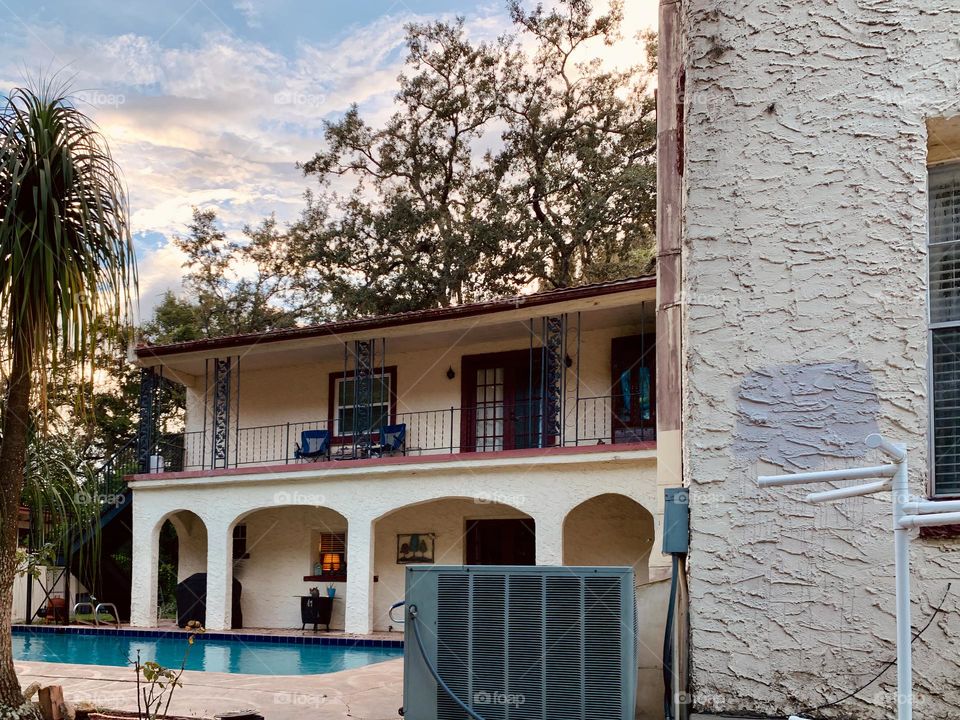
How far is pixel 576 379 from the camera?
55.8 ft

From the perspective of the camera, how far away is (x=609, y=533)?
16594 millimetres

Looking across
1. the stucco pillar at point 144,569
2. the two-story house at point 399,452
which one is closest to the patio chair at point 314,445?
the two-story house at point 399,452

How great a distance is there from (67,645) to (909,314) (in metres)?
15.4

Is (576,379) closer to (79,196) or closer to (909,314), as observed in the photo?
(79,196)

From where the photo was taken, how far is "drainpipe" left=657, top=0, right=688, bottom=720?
5648 mm

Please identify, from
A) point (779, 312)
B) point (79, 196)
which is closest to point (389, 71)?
point (79, 196)

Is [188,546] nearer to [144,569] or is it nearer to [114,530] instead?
[114,530]

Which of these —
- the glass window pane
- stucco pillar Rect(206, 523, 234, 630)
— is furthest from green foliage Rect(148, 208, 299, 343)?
the glass window pane

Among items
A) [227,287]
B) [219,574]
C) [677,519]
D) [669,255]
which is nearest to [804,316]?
[677,519]

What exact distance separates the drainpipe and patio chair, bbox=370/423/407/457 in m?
12.2

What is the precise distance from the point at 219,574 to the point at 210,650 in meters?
3.10

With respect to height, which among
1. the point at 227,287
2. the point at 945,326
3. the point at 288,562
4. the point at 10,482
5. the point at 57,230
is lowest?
the point at 288,562

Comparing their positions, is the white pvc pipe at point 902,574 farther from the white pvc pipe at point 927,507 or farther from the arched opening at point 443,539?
the arched opening at point 443,539

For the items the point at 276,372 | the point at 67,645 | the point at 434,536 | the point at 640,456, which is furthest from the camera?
the point at 276,372
